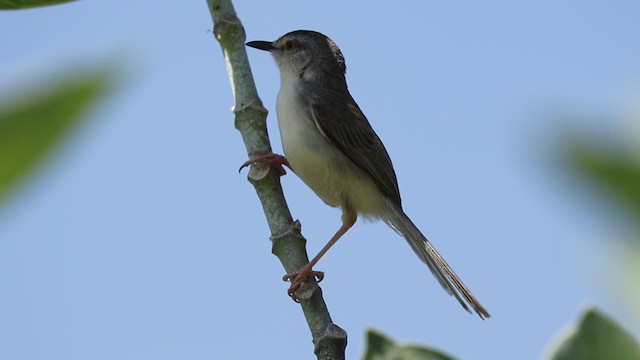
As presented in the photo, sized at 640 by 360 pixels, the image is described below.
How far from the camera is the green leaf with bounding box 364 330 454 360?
0.80m

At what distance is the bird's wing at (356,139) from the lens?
19.0 feet

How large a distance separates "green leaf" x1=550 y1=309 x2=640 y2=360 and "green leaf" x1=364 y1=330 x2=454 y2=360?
0.12 metres

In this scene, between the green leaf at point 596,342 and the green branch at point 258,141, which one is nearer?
the green leaf at point 596,342

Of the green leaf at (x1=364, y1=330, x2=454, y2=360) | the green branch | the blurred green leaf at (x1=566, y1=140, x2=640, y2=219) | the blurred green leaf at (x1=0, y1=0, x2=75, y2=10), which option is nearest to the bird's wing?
the green branch

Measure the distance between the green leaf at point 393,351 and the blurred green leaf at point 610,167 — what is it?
0.83 ft

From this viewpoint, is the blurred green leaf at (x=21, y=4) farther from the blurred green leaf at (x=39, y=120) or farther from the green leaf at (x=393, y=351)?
the green leaf at (x=393, y=351)

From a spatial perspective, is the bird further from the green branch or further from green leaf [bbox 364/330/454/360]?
green leaf [bbox 364/330/454/360]

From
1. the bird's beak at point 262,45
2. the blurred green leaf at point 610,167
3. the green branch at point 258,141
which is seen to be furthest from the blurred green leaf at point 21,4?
the bird's beak at point 262,45

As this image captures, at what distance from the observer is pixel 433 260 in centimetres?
523

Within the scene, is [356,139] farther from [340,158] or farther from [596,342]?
[596,342]

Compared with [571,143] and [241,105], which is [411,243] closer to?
[241,105]

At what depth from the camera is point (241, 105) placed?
3.22 metres

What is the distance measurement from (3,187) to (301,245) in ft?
7.75

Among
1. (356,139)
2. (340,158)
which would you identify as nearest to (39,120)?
(340,158)
